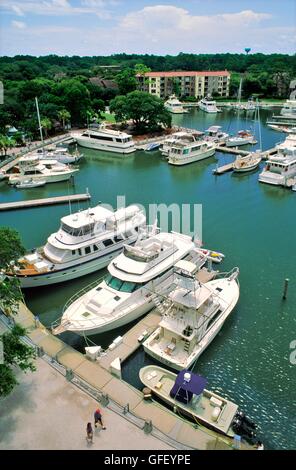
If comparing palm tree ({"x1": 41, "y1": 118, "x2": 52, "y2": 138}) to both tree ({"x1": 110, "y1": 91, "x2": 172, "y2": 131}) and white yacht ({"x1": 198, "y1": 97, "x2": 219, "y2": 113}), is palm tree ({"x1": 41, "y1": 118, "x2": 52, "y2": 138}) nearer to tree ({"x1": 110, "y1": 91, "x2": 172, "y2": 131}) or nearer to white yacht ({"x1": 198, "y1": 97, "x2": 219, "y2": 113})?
tree ({"x1": 110, "y1": 91, "x2": 172, "y2": 131})

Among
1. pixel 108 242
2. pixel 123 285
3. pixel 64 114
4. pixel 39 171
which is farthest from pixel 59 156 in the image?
pixel 123 285

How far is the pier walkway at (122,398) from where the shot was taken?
49.8 ft

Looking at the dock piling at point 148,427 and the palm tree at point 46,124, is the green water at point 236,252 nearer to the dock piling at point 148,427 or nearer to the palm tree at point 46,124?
the dock piling at point 148,427

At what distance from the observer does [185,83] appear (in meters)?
126

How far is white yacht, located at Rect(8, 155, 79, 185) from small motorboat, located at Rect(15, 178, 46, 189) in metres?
0.47

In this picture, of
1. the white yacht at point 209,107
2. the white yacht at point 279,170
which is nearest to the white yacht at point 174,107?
the white yacht at point 209,107

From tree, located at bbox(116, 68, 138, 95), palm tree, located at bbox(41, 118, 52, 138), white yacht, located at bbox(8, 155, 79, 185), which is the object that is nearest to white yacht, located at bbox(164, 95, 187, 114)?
tree, located at bbox(116, 68, 138, 95)

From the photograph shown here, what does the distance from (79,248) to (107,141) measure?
41.6 m

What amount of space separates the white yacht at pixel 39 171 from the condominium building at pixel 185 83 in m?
79.9

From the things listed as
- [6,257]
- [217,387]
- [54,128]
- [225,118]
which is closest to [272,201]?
[217,387]

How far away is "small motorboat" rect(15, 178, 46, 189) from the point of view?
159ft

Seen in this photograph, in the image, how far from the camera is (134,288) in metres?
23.9
